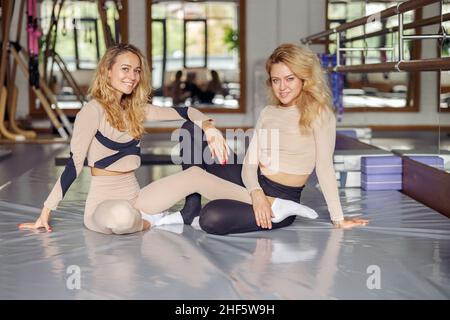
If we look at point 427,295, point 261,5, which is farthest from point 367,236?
point 261,5

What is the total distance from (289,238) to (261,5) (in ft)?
26.3

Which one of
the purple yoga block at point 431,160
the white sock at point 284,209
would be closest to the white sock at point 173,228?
the white sock at point 284,209

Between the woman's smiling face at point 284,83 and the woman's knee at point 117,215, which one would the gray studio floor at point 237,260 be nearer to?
the woman's knee at point 117,215

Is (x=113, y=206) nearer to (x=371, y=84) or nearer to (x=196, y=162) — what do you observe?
(x=196, y=162)

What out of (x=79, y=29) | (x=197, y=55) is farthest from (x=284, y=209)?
(x=197, y=55)

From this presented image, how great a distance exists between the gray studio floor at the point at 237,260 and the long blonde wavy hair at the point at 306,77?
550 mm

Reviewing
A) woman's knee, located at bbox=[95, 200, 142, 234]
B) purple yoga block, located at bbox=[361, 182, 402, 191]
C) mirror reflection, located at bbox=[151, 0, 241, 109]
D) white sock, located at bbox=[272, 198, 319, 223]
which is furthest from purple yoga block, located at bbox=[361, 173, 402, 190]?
mirror reflection, located at bbox=[151, 0, 241, 109]

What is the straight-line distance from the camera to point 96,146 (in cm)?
348

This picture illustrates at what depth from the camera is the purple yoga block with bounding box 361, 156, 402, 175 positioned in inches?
190

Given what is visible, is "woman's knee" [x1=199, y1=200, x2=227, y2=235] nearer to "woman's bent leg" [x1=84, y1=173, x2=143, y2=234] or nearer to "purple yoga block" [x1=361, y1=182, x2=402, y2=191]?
"woman's bent leg" [x1=84, y1=173, x2=143, y2=234]

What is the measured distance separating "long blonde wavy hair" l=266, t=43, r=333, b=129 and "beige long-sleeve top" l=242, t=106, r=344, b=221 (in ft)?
0.12

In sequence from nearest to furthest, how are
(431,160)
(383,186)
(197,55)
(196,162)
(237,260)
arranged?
(237,260) < (196,162) < (431,160) < (383,186) < (197,55)

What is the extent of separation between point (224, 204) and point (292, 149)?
39 cm
